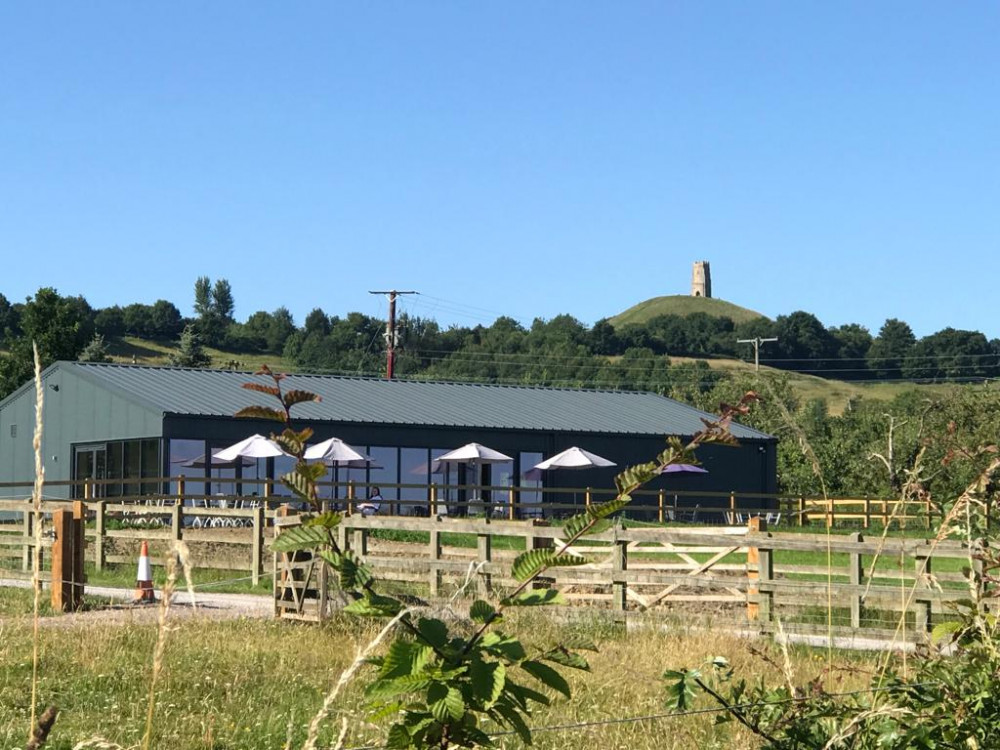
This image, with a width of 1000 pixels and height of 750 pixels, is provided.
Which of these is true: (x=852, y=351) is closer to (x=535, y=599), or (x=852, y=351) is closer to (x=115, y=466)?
(x=115, y=466)

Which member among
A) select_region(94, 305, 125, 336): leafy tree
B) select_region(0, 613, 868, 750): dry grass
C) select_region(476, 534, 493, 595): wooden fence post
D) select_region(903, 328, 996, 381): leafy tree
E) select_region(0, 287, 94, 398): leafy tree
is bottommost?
select_region(0, 613, 868, 750): dry grass

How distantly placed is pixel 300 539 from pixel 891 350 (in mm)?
169823

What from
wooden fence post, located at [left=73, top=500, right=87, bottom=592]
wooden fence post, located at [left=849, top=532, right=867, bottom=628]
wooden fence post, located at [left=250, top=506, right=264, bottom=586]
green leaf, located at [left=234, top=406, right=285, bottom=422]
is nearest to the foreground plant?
green leaf, located at [left=234, top=406, right=285, bottom=422]

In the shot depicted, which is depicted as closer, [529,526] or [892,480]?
[892,480]

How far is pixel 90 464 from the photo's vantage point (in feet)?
145

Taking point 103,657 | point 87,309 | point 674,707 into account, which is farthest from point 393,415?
point 87,309

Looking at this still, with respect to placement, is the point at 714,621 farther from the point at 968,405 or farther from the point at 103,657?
the point at 968,405

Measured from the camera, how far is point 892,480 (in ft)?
12.8

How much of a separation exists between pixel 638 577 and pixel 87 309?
136003mm

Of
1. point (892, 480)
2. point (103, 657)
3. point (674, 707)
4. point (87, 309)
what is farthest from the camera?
point (87, 309)

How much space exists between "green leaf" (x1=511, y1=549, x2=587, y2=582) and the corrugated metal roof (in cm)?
3713

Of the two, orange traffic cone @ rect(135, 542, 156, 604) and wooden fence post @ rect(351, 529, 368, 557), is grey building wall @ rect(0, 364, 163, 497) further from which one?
orange traffic cone @ rect(135, 542, 156, 604)

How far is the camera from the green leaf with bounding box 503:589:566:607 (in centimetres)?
304

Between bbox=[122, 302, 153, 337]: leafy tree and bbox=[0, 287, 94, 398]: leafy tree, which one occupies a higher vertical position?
bbox=[122, 302, 153, 337]: leafy tree
